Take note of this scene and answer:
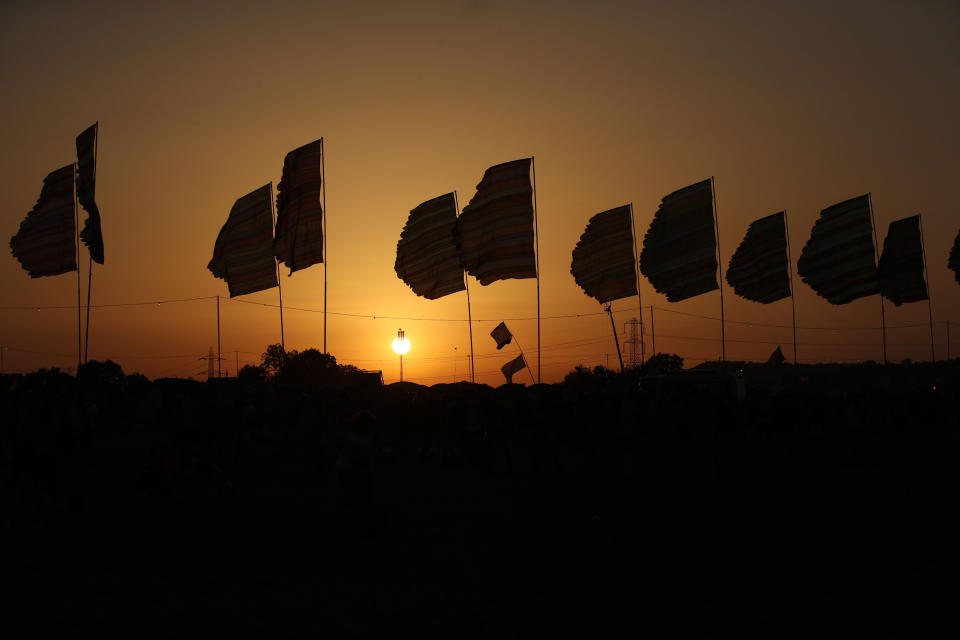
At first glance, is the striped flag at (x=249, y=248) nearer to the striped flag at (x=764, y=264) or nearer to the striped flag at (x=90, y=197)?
the striped flag at (x=90, y=197)

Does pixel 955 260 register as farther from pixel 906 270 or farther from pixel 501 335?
pixel 501 335

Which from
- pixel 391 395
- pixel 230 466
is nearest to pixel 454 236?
pixel 391 395

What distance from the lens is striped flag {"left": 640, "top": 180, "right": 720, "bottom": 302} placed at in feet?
82.6

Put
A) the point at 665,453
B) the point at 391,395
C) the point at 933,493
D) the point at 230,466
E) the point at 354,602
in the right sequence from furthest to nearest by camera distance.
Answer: the point at 391,395, the point at 230,466, the point at 665,453, the point at 933,493, the point at 354,602

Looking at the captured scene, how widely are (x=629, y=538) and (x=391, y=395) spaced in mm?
A: 13899

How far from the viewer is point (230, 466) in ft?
64.2

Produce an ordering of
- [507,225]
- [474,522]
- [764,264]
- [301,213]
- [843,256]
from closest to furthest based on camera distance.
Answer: [474,522], [507,225], [301,213], [843,256], [764,264]

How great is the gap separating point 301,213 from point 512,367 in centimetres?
1438

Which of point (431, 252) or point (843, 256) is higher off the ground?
point (431, 252)

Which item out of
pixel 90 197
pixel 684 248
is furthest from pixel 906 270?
pixel 90 197

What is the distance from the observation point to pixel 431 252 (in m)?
26.4

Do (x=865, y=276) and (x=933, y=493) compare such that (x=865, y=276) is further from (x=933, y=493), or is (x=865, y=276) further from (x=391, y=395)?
(x=391, y=395)

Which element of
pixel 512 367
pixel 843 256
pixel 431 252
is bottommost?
pixel 512 367

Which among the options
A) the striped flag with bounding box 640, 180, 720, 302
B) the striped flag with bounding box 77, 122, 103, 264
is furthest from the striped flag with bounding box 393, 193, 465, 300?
the striped flag with bounding box 77, 122, 103, 264
